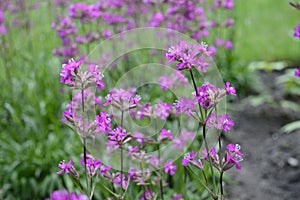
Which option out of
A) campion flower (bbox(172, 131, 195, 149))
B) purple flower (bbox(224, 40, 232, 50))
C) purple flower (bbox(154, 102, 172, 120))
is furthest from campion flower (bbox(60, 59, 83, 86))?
purple flower (bbox(224, 40, 232, 50))

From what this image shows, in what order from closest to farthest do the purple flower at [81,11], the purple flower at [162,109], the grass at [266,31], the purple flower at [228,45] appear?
the purple flower at [162,109], the purple flower at [81,11], the purple flower at [228,45], the grass at [266,31]

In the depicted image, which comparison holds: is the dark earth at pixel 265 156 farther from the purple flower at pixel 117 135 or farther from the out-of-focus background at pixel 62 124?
the purple flower at pixel 117 135

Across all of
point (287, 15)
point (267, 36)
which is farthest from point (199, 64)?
point (287, 15)

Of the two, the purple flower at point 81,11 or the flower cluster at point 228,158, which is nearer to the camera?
the flower cluster at point 228,158

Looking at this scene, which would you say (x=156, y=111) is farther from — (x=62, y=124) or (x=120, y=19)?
(x=62, y=124)

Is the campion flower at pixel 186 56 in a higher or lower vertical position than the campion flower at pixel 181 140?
higher

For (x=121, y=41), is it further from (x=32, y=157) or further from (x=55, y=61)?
(x=32, y=157)

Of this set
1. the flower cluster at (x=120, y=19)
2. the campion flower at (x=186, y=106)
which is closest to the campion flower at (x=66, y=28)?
the flower cluster at (x=120, y=19)

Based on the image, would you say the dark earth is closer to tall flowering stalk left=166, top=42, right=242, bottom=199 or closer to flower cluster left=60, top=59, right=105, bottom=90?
tall flowering stalk left=166, top=42, right=242, bottom=199
